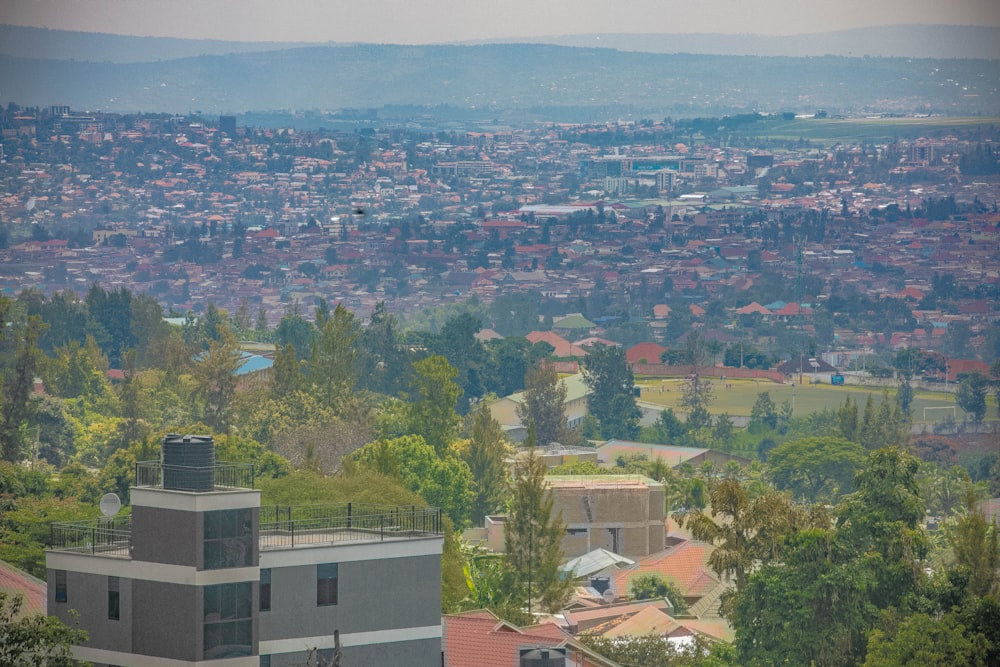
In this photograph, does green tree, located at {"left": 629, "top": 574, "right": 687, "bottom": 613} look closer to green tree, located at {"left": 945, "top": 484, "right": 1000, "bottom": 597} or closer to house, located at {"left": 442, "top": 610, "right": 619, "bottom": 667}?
green tree, located at {"left": 945, "top": 484, "right": 1000, "bottom": 597}

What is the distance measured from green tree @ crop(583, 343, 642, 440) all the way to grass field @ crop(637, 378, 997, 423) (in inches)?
254

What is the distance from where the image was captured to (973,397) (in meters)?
150

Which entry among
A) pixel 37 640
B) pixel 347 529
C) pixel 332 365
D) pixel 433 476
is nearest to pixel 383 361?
pixel 332 365

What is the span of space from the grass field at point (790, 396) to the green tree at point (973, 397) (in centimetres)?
93

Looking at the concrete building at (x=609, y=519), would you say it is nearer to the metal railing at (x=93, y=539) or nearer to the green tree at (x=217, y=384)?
the green tree at (x=217, y=384)

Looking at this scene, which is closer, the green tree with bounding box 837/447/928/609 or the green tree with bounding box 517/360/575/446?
the green tree with bounding box 837/447/928/609

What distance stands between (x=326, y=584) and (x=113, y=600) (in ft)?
9.73

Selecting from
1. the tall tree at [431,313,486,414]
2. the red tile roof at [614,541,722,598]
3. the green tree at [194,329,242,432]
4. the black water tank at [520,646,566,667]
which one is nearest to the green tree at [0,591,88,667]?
the black water tank at [520,646,566,667]

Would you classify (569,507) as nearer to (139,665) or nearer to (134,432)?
(134,432)

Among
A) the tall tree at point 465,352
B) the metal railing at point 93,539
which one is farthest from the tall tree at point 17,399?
the metal railing at point 93,539

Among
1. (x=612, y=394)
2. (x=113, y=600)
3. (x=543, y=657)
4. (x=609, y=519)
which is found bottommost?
(x=612, y=394)

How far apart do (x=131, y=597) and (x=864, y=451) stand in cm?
7260

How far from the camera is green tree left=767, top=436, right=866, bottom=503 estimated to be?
316 ft

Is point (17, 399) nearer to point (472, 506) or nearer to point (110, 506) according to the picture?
point (472, 506)
